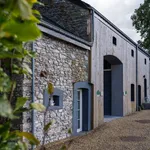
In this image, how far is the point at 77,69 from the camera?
29.8 feet

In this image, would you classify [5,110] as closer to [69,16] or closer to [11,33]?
[11,33]

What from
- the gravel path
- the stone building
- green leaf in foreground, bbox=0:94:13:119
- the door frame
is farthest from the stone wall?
green leaf in foreground, bbox=0:94:13:119

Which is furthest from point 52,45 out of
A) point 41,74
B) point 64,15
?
point 64,15

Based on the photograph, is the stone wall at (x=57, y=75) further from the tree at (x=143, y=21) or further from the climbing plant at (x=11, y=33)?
the tree at (x=143, y=21)

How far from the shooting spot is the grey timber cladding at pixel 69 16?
10312 mm

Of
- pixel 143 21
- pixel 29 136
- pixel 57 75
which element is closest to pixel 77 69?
pixel 57 75

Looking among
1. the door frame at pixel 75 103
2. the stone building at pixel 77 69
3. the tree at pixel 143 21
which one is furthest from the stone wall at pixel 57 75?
the tree at pixel 143 21

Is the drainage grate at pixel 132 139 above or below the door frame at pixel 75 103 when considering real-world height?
below

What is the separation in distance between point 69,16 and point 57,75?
3.94m

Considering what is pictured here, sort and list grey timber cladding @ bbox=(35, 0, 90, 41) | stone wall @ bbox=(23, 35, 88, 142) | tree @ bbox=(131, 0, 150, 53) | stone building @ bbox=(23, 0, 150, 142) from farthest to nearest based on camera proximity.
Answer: tree @ bbox=(131, 0, 150, 53) < grey timber cladding @ bbox=(35, 0, 90, 41) < stone building @ bbox=(23, 0, 150, 142) < stone wall @ bbox=(23, 35, 88, 142)

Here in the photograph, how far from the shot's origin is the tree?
2803cm

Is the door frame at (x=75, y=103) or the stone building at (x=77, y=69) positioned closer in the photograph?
the stone building at (x=77, y=69)

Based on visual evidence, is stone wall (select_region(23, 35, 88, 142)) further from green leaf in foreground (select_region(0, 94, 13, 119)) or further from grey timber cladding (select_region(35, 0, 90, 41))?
green leaf in foreground (select_region(0, 94, 13, 119))

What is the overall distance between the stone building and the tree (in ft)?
42.2
